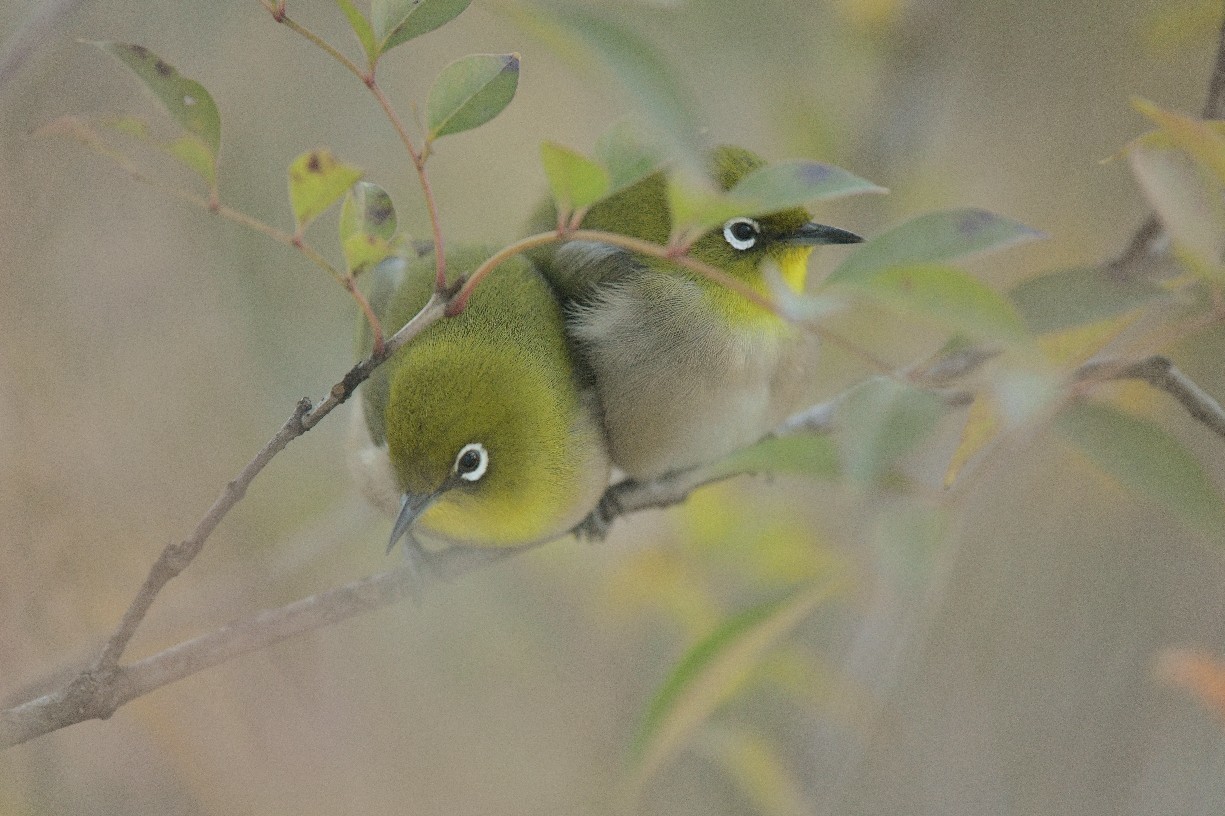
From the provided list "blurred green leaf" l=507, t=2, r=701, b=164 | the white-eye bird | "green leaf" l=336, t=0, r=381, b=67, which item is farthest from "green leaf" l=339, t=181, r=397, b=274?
the white-eye bird

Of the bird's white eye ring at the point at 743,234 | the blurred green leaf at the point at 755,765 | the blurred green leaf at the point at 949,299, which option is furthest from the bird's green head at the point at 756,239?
the blurred green leaf at the point at 949,299

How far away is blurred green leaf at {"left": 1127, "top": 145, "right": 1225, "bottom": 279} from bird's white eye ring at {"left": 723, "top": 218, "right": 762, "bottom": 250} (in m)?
1.24

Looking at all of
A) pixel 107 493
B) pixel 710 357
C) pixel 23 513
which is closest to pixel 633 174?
pixel 710 357

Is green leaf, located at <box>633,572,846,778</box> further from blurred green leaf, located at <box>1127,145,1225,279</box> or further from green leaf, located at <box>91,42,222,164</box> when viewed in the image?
green leaf, located at <box>91,42,222,164</box>

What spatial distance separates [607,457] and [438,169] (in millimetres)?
1766

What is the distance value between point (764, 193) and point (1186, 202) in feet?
1.27

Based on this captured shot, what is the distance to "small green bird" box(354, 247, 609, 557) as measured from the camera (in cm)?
183

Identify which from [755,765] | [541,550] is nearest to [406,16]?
[755,765]

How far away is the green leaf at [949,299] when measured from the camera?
812mm

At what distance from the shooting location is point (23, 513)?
6.70 ft

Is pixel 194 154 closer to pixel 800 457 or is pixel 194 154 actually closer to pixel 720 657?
pixel 800 457

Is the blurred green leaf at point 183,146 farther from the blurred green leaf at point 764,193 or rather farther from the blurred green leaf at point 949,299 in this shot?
the blurred green leaf at point 949,299

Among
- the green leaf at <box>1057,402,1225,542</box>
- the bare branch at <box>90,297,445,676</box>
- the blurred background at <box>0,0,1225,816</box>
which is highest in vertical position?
the green leaf at <box>1057,402,1225,542</box>

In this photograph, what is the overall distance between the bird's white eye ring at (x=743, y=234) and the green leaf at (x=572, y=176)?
4.34ft
